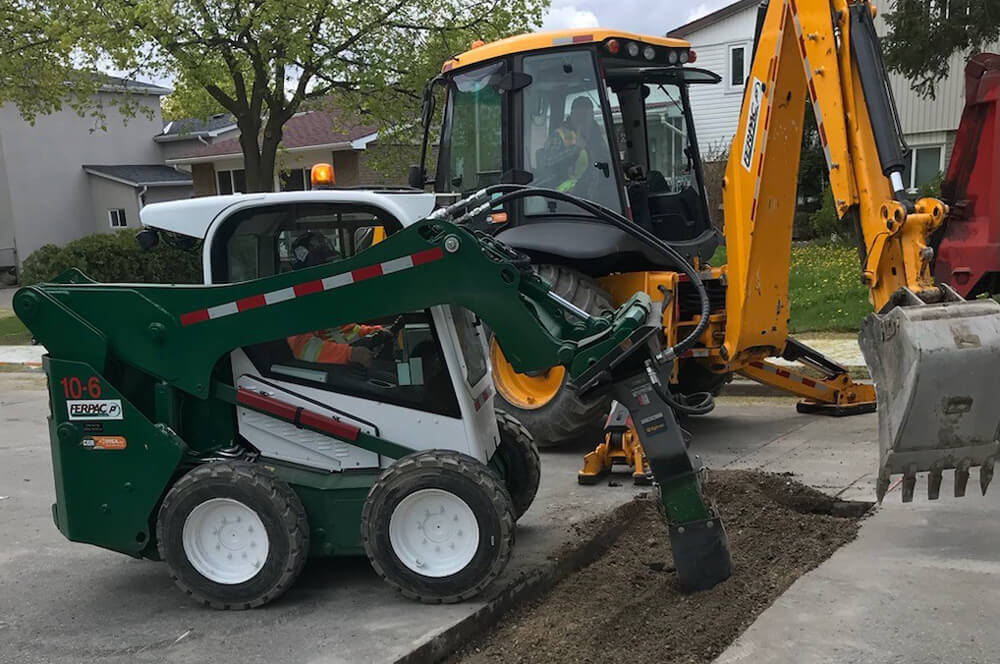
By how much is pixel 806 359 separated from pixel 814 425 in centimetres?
58

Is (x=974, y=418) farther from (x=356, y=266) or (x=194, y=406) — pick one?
(x=194, y=406)

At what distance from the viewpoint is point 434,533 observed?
14.5 feet

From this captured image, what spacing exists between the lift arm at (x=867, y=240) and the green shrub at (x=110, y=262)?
1226 centimetres

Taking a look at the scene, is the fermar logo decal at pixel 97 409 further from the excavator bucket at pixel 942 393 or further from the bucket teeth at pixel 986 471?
the bucket teeth at pixel 986 471

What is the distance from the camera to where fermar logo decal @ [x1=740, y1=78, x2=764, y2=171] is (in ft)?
19.4

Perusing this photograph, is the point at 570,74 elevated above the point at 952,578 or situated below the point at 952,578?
above

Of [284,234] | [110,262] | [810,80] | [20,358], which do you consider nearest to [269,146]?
[110,262]

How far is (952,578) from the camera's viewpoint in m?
4.48

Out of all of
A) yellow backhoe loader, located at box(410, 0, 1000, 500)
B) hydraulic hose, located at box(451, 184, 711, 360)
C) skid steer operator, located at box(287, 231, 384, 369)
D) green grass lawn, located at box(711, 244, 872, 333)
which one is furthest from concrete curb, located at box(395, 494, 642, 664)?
green grass lawn, located at box(711, 244, 872, 333)

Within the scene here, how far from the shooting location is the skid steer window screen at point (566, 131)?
279 inches

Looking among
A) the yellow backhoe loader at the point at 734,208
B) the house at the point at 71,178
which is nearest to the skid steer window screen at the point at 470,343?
the yellow backhoe loader at the point at 734,208

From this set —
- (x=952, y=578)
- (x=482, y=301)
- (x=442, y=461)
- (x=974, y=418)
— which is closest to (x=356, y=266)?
(x=482, y=301)

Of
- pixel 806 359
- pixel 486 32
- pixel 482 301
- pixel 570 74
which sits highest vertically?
pixel 486 32

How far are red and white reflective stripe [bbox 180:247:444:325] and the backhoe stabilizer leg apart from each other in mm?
1120
